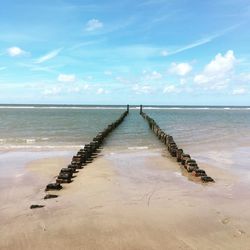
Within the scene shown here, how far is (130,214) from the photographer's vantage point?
9.50 m

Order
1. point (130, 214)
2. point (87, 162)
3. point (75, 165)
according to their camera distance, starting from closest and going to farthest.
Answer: point (130, 214) < point (75, 165) < point (87, 162)

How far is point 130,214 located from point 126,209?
17.7 inches

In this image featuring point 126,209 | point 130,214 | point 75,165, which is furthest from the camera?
point 75,165

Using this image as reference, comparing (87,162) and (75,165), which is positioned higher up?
(75,165)

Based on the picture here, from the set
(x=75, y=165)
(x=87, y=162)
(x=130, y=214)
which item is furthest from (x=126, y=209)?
(x=87, y=162)

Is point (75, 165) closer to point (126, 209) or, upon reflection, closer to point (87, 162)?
point (87, 162)

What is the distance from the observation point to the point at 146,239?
7.94m

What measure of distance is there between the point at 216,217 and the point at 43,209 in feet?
13.9

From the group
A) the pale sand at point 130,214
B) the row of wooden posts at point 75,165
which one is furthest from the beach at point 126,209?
the row of wooden posts at point 75,165

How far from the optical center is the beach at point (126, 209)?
7.90 metres

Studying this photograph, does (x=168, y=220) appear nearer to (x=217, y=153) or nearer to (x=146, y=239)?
(x=146, y=239)

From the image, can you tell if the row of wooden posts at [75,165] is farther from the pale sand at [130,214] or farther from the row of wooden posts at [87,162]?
the pale sand at [130,214]

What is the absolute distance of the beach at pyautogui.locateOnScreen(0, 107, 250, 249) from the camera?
7.90m

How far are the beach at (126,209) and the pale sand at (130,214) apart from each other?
0.06 ft
